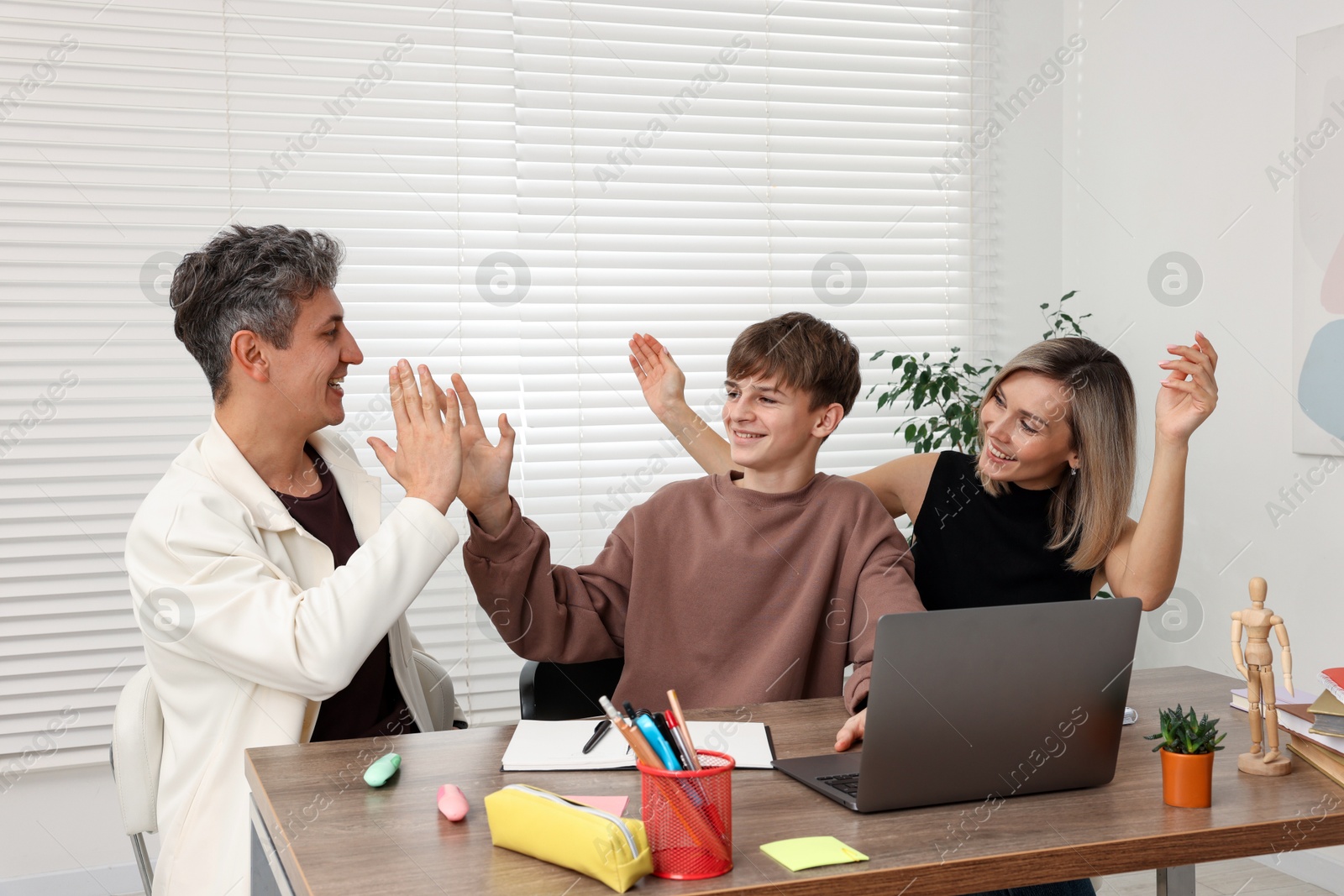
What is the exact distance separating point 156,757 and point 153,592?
0.29m

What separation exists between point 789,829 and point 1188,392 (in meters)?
1.11

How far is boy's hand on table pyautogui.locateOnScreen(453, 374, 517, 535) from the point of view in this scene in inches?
65.4

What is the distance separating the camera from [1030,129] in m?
3.68

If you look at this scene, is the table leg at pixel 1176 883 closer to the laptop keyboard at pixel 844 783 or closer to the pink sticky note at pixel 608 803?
the laptop keyboard at pixel 844 783

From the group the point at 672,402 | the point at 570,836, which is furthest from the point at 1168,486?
the point at 570,836

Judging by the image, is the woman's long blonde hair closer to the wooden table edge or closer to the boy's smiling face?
the boy's smiling face

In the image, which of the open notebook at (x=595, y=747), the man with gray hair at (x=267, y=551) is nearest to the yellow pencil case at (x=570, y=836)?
the open notebook at (x=595, y=747)

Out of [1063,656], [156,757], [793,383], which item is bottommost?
[156,757]

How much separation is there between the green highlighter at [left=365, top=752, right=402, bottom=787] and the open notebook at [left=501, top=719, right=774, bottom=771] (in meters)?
0.13

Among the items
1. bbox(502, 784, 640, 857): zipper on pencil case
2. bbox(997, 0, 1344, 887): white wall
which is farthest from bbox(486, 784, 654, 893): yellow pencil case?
bbox(997, 0, 1344, 887): white wall

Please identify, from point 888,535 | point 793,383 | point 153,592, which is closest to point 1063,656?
point 888,535

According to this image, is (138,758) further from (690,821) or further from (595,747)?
(690,821)

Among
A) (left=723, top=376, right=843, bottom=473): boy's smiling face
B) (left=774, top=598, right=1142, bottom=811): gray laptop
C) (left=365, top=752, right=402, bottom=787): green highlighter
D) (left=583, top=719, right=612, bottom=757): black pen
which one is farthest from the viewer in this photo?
(left=723, top=376, right=843, bottom=473): boy's smiling face

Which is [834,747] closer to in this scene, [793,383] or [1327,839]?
[1327,839]
